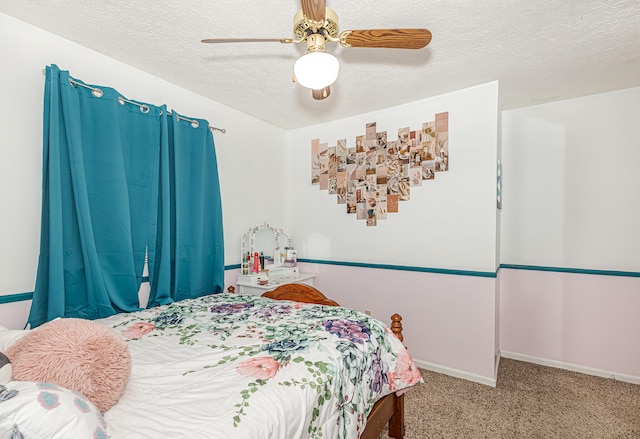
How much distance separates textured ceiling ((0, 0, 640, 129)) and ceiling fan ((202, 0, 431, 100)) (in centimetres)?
31

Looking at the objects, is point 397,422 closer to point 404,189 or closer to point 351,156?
point 404,189

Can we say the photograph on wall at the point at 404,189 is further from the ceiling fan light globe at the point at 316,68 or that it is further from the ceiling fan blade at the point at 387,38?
the ceiling fan light globe at the point at 316,68

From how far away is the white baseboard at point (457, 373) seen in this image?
2564 millimetres

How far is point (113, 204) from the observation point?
2.05 meters

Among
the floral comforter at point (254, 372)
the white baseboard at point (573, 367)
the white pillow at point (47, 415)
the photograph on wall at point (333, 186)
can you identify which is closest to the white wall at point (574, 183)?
the white baseboard at point (573, 367)

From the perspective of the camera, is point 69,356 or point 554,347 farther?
point 554,347

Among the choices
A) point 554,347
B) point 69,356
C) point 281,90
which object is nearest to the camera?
point 69,356

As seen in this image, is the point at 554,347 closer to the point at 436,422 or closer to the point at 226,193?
the point at 436,422

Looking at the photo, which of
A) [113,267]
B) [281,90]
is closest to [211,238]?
[113,267]

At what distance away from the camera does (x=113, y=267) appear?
206 cm

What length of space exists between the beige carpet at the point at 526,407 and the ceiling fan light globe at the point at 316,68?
204cm

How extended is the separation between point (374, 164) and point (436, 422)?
217cm

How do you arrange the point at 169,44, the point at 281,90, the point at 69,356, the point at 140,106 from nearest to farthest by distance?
the point at 69,356 < the point at 169,44 < the point at 140,106 < the point at 281,90

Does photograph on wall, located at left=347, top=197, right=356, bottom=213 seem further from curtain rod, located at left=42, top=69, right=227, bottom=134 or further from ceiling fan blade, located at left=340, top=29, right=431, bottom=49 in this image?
ceiling fan blade, located at left=340, top=29, right=431, bottom=49
